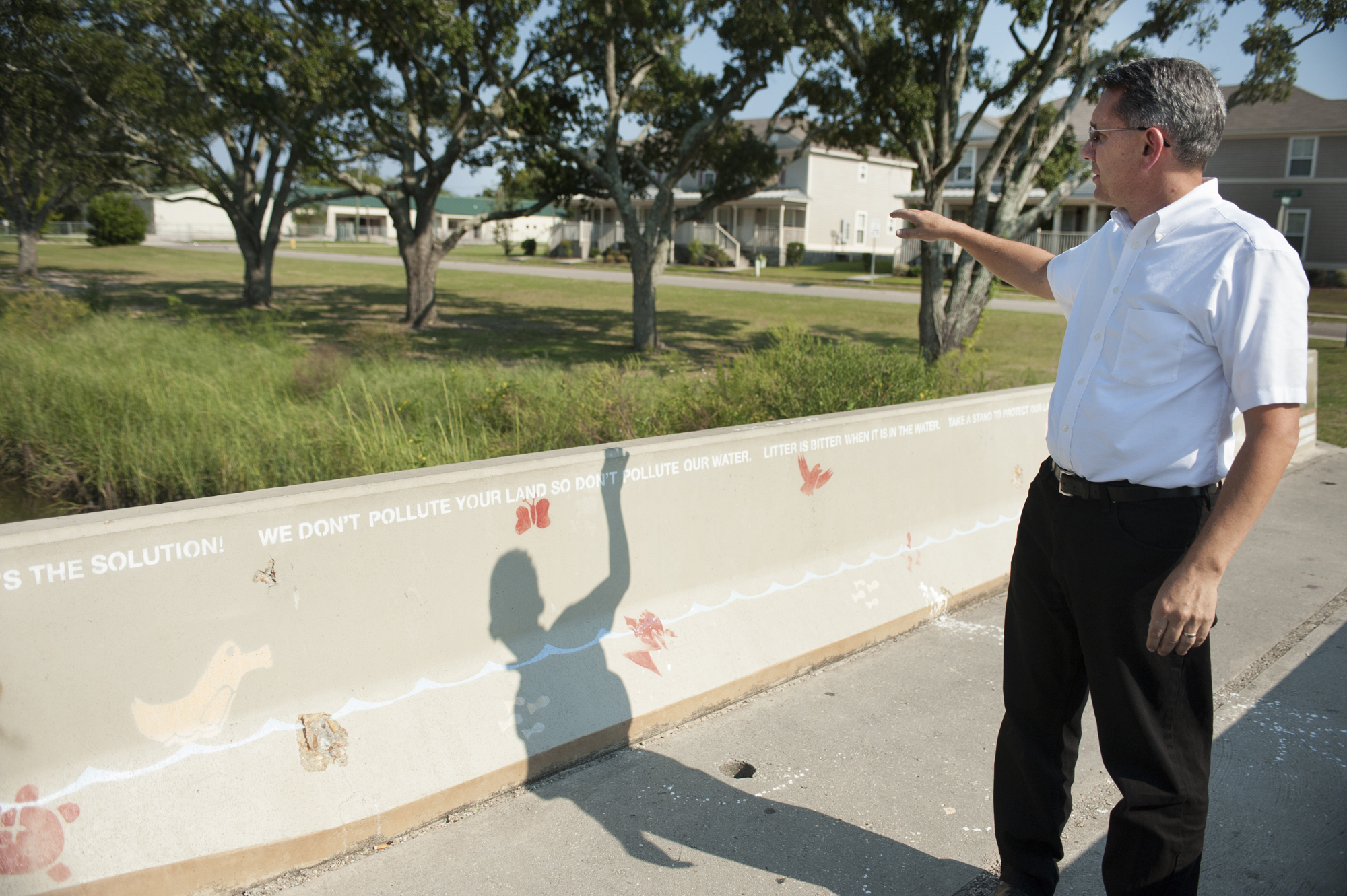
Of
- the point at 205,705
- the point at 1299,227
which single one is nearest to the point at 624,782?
the point at 205,705

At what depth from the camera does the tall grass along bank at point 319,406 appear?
5.37m

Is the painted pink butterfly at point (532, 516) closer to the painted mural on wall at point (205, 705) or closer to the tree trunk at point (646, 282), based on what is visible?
the painted mural on wall at point (205, 705)

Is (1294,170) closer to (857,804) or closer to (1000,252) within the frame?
(1000,252)

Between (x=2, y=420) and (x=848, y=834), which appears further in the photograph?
(x=2, y=420)

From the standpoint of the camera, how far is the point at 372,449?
5090 mm

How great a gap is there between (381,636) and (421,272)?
60.5ft

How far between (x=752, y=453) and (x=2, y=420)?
16.6 feet

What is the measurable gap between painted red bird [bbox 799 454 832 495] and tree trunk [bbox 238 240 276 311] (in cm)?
2148

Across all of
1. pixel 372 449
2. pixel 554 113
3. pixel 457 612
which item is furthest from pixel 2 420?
pixel 554 113

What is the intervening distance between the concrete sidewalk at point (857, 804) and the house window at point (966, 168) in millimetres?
44345

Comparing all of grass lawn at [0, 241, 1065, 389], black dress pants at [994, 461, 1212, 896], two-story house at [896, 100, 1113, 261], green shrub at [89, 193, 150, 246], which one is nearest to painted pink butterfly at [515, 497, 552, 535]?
black dress pants at [994, 461, 1212, 896]

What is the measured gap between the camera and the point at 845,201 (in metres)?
52.6

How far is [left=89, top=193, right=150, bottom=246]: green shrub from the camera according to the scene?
53594 mm

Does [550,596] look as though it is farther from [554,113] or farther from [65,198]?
[65,198]
